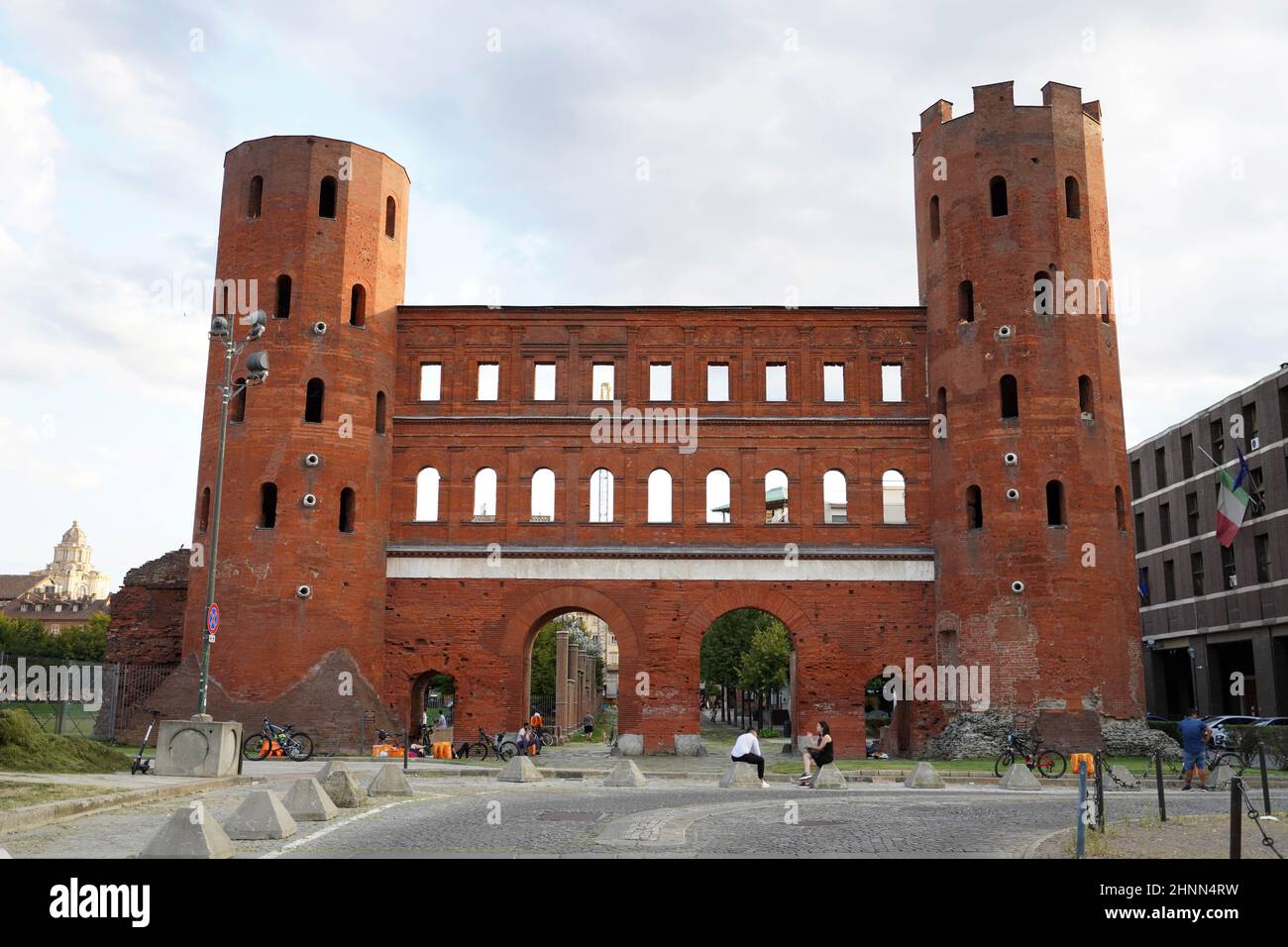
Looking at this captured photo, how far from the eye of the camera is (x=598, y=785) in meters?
23.3

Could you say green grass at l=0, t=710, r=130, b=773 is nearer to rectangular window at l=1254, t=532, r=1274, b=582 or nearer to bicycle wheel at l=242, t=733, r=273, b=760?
bicycle wheel at l=242, t=733, r=273, b=760

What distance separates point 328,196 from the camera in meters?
37.2

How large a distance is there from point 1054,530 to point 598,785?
60.0 ft

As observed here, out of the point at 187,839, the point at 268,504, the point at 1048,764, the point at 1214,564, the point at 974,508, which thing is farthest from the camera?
the point at 1214,564

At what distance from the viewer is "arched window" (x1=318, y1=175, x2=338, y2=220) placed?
37.0 m

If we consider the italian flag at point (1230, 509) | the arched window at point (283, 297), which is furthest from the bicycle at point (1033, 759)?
the arched window at point (283, 297)

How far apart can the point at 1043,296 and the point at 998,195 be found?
12.9ft

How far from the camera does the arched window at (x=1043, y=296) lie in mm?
35781

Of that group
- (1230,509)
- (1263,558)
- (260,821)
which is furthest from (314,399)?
(1263,558)

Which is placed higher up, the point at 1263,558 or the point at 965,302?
the point at 965,302

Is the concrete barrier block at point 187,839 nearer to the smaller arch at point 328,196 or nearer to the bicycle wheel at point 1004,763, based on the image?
the bicycle wheel at point 1004,763

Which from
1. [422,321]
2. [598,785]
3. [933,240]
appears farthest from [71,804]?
[933,240]

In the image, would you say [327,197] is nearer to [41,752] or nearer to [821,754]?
[41,752]

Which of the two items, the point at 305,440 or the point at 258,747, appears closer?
the point at 258,747
